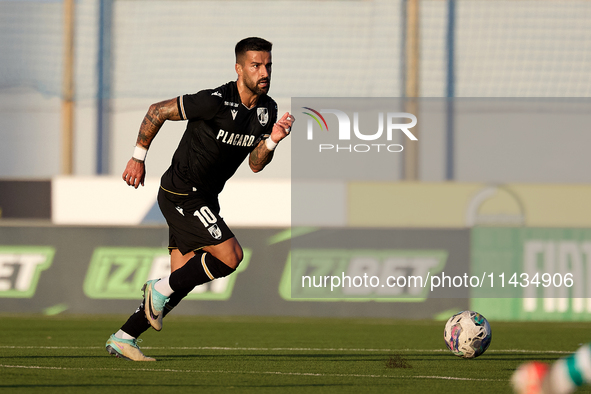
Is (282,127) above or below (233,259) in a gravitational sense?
above

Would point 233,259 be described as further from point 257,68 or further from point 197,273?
point 257,68

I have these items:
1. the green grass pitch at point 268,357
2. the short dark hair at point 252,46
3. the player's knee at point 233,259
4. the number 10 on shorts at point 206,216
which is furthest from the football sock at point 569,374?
the short dark hair at point 252,46

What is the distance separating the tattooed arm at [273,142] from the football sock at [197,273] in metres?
0.71

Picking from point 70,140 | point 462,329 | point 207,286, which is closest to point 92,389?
point 462,329

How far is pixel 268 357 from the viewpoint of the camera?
7309 mm

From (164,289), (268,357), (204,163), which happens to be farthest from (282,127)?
(268,357)

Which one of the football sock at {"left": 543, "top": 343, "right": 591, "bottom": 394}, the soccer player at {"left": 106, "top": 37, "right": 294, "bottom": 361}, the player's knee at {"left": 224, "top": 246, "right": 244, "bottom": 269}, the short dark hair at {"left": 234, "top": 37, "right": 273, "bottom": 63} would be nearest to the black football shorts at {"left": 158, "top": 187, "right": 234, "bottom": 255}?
the soccer player at {"left": 106, "top": 37, "right": 294, "bottom": 361}

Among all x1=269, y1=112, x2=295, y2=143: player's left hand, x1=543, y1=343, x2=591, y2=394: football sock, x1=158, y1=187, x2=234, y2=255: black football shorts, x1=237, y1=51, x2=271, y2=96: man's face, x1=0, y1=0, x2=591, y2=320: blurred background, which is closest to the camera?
x1=543, y1=343, x2=591, y2=394: football sock

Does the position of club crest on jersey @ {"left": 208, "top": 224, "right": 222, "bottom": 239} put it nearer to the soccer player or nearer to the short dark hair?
the soccer player

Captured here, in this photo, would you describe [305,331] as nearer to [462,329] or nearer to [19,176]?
[462,329]

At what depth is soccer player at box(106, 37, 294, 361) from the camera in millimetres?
→ 6398

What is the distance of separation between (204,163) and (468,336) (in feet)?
7.53

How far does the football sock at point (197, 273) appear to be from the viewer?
6.44 meters

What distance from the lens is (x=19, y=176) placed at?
1634 centimetres
